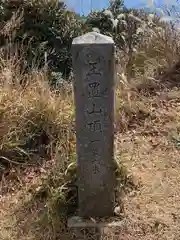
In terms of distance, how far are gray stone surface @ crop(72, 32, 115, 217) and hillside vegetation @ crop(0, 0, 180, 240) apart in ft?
0.53

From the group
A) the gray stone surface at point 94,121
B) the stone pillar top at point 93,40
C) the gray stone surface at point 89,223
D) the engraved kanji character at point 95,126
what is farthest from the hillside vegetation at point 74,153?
the stone pillar top at point 93,40

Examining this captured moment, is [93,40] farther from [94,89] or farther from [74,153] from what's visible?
[74,153]

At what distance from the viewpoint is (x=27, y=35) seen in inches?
254

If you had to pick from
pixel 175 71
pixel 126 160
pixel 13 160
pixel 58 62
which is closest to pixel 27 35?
pixel 58 62

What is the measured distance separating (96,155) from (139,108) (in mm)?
1393

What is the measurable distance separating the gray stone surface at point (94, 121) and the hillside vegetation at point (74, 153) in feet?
0.53

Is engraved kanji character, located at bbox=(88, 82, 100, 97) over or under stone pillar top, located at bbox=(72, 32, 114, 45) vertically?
under

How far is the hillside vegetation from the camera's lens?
3.12 meters

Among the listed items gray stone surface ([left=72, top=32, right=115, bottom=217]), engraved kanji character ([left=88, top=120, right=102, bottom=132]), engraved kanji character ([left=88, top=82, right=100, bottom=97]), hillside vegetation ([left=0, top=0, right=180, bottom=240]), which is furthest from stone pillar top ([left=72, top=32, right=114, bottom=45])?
hillside vegetation ([left=0, top=0, right=180, bottom=240])

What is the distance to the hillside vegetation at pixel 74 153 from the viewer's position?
3117 millimetres

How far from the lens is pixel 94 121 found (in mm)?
2812

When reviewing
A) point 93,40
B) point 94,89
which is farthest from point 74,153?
point 93,40

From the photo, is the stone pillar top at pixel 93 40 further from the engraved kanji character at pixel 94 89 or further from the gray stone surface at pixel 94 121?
the engraved kanji character at pixel 94 89

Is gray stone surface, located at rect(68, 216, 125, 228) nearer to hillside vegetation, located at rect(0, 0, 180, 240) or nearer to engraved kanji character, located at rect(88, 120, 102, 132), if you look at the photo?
hillside vegetation, located at rect(0, 0, 180, 240)
